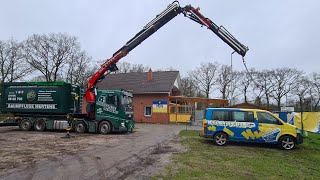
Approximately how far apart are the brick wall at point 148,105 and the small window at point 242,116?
22.0 meters

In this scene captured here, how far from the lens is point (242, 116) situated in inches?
655

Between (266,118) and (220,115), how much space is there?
217 cm

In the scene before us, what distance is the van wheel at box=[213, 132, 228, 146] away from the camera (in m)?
16.7

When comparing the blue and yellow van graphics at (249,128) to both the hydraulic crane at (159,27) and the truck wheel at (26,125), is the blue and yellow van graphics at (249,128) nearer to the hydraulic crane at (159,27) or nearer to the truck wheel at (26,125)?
the hydraulic crane at (159,27)

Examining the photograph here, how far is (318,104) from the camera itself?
68.5 metres

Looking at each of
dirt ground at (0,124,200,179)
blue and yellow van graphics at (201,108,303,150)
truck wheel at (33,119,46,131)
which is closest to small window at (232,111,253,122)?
blue and yellow van graphics at (201,108,303,150)

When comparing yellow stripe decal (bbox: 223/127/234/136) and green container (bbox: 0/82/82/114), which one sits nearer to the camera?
yellow stripe decal (bbox: 223/127/234/136)

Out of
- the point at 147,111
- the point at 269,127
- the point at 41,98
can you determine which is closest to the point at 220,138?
the point at 269,127

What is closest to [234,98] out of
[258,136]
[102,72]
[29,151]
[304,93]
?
[304,93]

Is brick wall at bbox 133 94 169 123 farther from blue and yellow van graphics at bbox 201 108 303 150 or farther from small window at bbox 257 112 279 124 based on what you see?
small window at bbox 257 112 279 124

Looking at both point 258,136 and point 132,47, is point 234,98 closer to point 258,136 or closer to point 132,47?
point 132,47

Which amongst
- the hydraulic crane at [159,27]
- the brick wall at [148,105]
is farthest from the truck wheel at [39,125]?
the brick wall at [148,105]

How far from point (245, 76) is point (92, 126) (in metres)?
55.5

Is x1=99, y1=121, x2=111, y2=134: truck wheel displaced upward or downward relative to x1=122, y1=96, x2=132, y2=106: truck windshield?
downward
